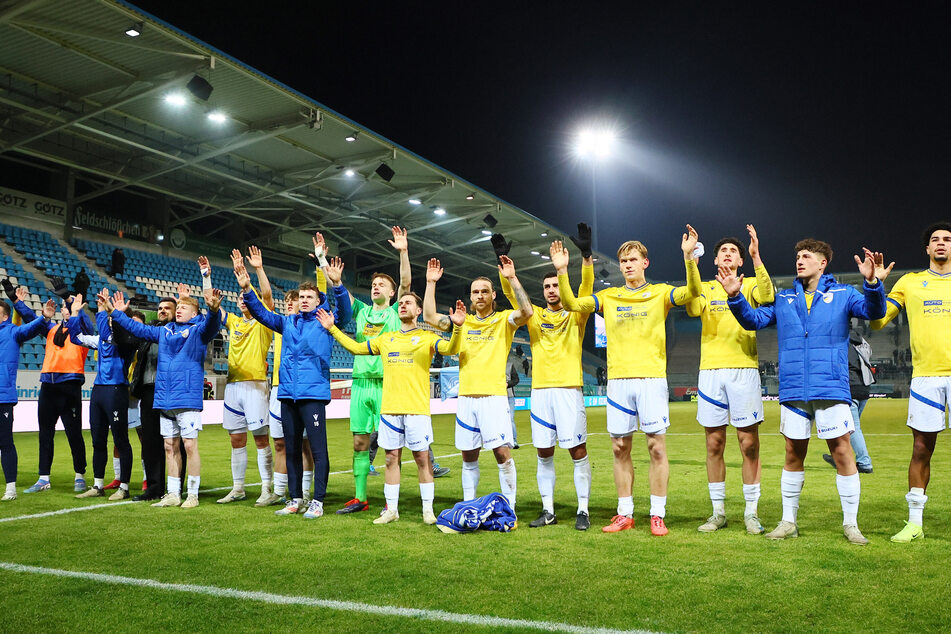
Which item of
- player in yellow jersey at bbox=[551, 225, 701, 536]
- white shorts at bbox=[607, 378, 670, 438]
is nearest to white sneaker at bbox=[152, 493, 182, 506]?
player in yellow jersey at bbox=[551, 225, 701, 536]

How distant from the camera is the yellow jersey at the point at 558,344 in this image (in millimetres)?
6055

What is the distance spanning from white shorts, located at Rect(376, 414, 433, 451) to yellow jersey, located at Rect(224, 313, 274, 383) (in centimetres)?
196

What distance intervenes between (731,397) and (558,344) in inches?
60.2

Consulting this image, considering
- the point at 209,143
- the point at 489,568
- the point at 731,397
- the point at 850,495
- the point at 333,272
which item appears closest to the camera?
the point at 489,568

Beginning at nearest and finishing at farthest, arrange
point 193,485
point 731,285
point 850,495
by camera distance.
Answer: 1. point 850,495
2. point 731,285
3. point 193,485

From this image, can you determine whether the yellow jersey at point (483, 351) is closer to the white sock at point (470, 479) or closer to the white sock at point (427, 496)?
the white sock at point (470, 479)

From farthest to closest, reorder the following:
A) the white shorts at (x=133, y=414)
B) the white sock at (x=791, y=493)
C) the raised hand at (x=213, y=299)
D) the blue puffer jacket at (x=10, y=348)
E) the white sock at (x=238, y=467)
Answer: the white shorts at (x=133, y=414) → the blue puffer jacket at (x=10, y=348) → the white sock at (x=238, y=467) → the raised hand at (x=213, y=299) → the white sock at (x=791, y=493)

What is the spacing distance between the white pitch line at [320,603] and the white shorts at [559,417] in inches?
103

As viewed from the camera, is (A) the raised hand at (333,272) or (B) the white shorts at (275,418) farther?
(B) the white shorts at (275,418)

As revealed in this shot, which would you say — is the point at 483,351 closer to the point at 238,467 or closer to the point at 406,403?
the point at 406,403

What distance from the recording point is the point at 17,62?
1745 centimetres

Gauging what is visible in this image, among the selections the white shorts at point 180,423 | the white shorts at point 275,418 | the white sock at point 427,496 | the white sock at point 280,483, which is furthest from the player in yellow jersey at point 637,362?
the white shorts at point 180,423

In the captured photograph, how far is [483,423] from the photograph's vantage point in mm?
6133

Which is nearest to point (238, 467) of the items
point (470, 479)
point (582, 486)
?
point (470, 479)
